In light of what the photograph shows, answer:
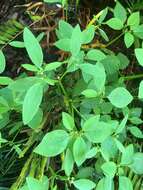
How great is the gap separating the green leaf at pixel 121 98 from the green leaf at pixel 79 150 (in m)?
0.08

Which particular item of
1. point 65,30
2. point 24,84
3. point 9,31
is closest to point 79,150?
point 24,84

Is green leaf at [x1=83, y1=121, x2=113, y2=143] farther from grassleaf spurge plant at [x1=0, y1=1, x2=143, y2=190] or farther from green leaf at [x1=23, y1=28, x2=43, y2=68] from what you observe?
green leaf at [x1=23, y1=28, x2=43, y2=68]

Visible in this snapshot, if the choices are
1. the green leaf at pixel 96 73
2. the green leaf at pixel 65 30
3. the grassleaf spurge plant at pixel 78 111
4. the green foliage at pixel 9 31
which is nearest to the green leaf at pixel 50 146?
the grassleaf spurge plant at pixel 78 111

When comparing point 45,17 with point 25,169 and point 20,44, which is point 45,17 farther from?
point 25,169

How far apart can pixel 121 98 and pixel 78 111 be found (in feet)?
0.38

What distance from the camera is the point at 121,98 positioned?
0.66 meters

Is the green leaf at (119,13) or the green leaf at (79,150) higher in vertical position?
the green leaf at (119,13)

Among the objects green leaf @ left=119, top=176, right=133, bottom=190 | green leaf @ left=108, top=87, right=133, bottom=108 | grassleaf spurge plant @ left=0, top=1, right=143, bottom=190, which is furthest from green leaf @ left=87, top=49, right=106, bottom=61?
green leaf @ left=119, top=176, right=133, bottom=190

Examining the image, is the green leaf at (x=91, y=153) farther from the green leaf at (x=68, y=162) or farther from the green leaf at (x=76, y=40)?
the green leaf at (x=76, y=40)

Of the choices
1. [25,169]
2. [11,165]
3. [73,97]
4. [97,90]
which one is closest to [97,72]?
[97,90]

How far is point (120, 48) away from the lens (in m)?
1.01

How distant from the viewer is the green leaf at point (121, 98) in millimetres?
651

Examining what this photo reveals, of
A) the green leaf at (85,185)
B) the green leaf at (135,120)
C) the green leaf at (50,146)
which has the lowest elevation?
the green leaf at (85,185)

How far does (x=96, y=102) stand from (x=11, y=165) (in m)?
0.32
